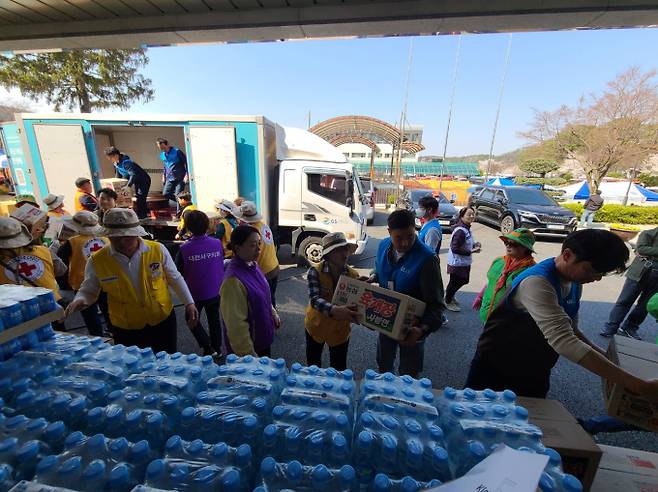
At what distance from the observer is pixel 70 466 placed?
0.85m

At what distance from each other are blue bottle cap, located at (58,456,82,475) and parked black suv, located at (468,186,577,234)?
12.0m

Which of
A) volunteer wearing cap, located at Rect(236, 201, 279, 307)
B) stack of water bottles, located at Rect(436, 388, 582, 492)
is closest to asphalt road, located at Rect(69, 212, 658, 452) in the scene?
volunteer wearing cap, located at Rect(236, 201, 279, 307)

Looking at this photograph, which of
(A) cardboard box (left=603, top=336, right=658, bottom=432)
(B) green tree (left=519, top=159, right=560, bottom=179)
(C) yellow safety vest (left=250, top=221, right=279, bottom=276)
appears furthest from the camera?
(B) green tree (left=519, top=159, right=560, bottom=179)

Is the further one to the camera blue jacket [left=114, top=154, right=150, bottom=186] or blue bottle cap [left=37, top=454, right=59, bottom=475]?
blue jacket [left=114, top=154, right=150, bottom=186]

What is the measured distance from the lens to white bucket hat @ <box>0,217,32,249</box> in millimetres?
2342

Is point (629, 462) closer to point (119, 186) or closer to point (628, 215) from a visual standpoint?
point (119, 186)

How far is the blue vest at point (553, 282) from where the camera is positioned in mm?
1655

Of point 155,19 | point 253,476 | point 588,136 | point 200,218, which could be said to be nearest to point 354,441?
point 253,476

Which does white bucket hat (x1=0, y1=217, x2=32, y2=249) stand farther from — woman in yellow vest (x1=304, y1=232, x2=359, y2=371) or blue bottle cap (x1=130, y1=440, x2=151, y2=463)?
blue bottle cap (x1=130, y1=440, x2=151, y2=463)

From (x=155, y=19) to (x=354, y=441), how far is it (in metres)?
3.87

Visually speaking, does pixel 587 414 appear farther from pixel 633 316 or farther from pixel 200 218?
pixel 200 218

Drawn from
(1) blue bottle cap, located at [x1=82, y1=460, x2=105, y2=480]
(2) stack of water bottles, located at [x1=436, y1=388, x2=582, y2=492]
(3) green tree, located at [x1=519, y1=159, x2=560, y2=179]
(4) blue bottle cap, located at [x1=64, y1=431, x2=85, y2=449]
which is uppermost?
(3) green tree, located at [x1=519, y1=159, x2=560, y2=179]

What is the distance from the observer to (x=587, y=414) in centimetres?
300

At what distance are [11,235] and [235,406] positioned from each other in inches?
104
